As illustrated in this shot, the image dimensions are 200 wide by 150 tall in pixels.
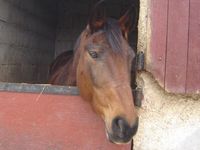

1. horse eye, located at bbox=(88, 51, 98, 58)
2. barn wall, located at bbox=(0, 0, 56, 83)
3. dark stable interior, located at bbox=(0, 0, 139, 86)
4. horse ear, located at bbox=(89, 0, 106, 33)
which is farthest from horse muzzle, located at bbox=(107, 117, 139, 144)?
barn wall, located at bbox=(0, 0, 56, 83)

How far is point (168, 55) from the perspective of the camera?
2.80 m

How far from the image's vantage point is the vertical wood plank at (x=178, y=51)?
2.79 metres

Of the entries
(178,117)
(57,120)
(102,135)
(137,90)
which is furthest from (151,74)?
(57,120)

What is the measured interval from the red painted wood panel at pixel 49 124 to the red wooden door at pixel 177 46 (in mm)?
621

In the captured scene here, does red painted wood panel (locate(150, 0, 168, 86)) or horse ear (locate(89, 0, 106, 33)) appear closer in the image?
horse ear (locate(89, 0, 106, 33))

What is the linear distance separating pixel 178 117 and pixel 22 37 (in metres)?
2.22

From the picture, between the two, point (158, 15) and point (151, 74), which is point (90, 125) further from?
point (158, 15)

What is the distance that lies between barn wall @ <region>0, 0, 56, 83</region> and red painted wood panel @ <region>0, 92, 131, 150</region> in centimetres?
68

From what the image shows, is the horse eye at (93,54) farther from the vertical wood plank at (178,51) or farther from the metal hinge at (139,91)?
the vertical wood plank at (178,51)

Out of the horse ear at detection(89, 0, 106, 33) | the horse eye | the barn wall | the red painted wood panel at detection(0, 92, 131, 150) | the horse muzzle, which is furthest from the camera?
the barn wall

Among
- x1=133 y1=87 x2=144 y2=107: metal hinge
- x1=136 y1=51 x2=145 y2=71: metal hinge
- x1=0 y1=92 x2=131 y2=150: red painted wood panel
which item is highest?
x1=136 y1=51 x2=145 y2=71: metal hinge

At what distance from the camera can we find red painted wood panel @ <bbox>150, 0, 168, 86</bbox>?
2.81 meters

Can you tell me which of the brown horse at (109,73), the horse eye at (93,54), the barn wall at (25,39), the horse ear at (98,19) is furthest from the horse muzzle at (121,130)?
the barn wall at (25,39)

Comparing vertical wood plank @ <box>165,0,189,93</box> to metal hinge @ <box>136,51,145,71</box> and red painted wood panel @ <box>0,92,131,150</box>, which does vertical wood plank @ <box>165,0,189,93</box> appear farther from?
red painted wood panel @ <box>0,92,131,150</box>
